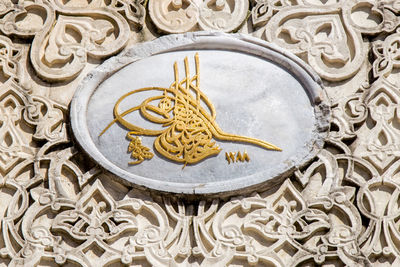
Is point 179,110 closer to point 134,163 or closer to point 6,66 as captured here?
point 134,163

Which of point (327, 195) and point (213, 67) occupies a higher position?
point (213, 67)

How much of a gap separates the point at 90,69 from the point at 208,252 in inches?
65.0

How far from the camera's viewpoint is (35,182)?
7.63m

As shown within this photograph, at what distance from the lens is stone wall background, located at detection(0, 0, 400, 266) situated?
24.1 ft

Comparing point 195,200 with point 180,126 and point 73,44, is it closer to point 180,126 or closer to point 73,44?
point 180,126

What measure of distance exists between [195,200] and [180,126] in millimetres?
529

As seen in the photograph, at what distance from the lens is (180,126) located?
776cm

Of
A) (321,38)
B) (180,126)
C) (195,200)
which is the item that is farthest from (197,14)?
(195,200)

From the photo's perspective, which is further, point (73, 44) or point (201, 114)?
point (73, 44)

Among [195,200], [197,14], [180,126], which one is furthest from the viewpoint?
[197,14]

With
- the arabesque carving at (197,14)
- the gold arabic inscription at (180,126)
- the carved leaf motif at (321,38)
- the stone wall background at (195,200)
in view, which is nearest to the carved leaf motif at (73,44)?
the stone wall background at (195,200)

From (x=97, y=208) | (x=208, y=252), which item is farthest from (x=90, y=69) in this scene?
(x=208, y=252)

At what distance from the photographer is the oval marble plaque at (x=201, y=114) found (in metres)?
7.63

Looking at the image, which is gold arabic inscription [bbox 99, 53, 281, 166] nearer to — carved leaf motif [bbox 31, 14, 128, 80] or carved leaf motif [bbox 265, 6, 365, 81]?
carved leaf motif [bbox 31, 14, 128, 80]
